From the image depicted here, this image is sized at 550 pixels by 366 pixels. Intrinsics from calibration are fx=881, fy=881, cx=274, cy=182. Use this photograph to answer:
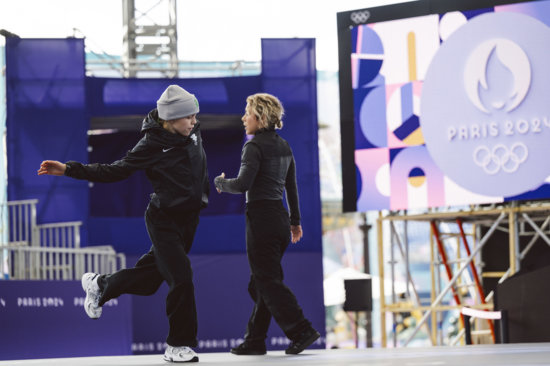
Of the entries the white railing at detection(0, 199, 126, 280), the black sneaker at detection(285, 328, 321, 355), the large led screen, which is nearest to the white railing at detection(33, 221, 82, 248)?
the white railing at detection(0, 199, 126, 280)

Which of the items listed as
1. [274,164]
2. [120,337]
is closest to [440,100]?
[120,337]

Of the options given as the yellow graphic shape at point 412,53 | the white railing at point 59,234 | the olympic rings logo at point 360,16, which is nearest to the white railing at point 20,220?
the white railing at point 59,234

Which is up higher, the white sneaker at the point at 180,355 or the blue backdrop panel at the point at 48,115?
the blue backdrop panel at the point at 48,115

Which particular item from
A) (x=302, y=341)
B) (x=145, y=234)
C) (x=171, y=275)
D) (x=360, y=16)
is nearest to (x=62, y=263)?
(x=145, y=234)

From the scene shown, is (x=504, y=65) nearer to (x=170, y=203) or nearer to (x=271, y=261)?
(x=271, y=261)

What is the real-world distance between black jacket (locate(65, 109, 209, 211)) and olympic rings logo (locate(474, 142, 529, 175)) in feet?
23.2

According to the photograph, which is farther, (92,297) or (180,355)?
(92,297)

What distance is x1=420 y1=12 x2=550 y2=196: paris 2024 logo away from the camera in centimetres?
1068

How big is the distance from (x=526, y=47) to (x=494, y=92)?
663 mm

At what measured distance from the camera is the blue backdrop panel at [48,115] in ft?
51.3

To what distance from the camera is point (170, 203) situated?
172 inches

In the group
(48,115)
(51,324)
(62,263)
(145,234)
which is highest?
(48,115)

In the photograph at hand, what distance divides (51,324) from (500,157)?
5858 mm

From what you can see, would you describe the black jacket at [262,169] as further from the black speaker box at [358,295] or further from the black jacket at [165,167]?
the black speaker box at [358,295]
